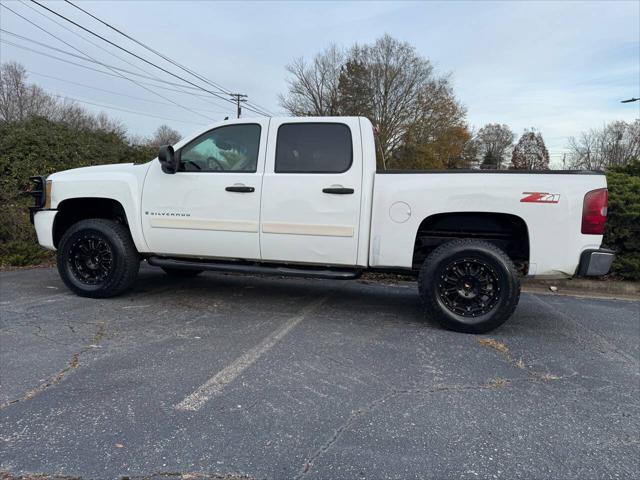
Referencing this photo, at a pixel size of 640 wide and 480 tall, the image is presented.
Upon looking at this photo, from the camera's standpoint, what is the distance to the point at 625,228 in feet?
21.7

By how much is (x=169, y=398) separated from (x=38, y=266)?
5960 millimetres

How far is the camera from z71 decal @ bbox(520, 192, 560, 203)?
3955 mm

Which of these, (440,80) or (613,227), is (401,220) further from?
(440,80)

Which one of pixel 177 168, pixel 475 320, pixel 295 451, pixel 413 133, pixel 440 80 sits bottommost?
pixel 295 451

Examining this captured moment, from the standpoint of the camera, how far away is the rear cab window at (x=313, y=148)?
4516 mm

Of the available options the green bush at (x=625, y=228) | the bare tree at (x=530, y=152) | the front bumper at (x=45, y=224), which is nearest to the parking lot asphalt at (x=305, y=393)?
the front bumper at (x=45, y=224)

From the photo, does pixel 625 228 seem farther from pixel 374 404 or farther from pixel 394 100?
pixel 394 100

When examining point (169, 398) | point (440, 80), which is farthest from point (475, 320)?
point (440, 80)

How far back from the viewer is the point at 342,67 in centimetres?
3809

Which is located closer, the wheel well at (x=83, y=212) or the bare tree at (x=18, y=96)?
the wheel well at (x=83, y=212)

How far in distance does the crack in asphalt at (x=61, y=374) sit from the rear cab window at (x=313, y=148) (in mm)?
2281

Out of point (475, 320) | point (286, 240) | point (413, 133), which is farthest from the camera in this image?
point (413, 133)

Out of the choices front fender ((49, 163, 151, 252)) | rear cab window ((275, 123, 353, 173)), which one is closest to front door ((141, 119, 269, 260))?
front fender ((49, 163, 151, 252))

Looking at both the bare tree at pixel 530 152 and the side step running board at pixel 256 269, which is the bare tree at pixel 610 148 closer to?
the bare tree at pixel 530 152
